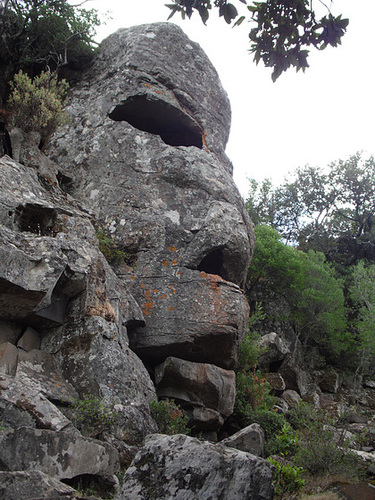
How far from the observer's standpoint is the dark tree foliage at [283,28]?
515 cm

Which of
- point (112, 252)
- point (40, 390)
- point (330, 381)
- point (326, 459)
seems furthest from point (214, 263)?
point (330, 381)

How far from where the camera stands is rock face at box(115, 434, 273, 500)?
4086mm

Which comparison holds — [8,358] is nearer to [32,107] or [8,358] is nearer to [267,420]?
[267,420]

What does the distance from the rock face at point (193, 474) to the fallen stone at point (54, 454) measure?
115 cm

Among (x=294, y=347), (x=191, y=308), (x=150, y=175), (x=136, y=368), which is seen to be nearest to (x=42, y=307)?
(x=136, y=368)

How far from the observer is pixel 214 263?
1209cm

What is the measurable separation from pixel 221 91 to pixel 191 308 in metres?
8.56

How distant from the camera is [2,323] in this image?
7488 millimetres

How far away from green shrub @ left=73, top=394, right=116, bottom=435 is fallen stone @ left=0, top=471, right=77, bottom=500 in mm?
2495

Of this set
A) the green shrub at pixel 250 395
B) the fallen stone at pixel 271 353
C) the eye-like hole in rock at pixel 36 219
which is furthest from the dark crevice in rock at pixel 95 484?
the fallen stone at pixel 271 353

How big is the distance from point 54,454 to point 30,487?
1.03m

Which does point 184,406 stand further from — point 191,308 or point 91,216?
point 91,216

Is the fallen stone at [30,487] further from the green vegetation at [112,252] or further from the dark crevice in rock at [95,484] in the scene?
the green vegetation at [112,252]

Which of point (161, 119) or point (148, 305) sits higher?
point (161, 119)
